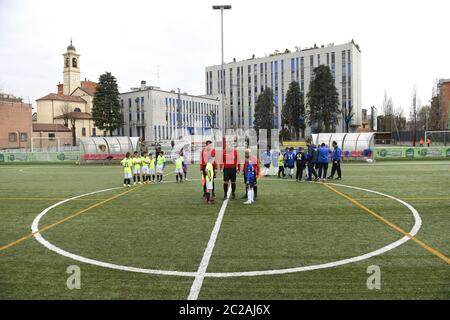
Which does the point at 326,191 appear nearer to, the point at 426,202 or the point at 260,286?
the point at 426,202

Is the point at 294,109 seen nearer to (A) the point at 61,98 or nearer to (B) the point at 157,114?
(B) the point at 157,114

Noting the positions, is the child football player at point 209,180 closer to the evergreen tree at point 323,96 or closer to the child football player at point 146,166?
the child football player at point 146,166

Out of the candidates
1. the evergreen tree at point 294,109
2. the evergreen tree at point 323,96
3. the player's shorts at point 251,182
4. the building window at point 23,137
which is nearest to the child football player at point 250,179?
the player's shorts at point 251,182

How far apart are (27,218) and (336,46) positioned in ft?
298

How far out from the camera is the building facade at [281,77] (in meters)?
90.1

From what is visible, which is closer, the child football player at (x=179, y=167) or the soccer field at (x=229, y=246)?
the soccer field at (x=229, y=246)

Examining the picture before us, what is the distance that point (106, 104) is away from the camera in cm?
6738

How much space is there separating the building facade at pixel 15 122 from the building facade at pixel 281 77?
38.7m

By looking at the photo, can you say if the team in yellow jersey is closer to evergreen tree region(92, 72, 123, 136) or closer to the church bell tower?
evergreen tree region(92, 72, 123, 136)

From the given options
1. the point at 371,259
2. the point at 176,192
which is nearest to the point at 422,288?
the point at 371,259

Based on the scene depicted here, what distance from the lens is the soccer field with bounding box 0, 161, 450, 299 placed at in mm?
5555

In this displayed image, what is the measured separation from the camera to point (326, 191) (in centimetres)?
1516

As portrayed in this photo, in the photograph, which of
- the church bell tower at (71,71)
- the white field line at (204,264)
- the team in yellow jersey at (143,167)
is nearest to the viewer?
the white field line at (204,264)

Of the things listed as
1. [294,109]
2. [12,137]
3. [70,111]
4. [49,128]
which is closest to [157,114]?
[49,128]
